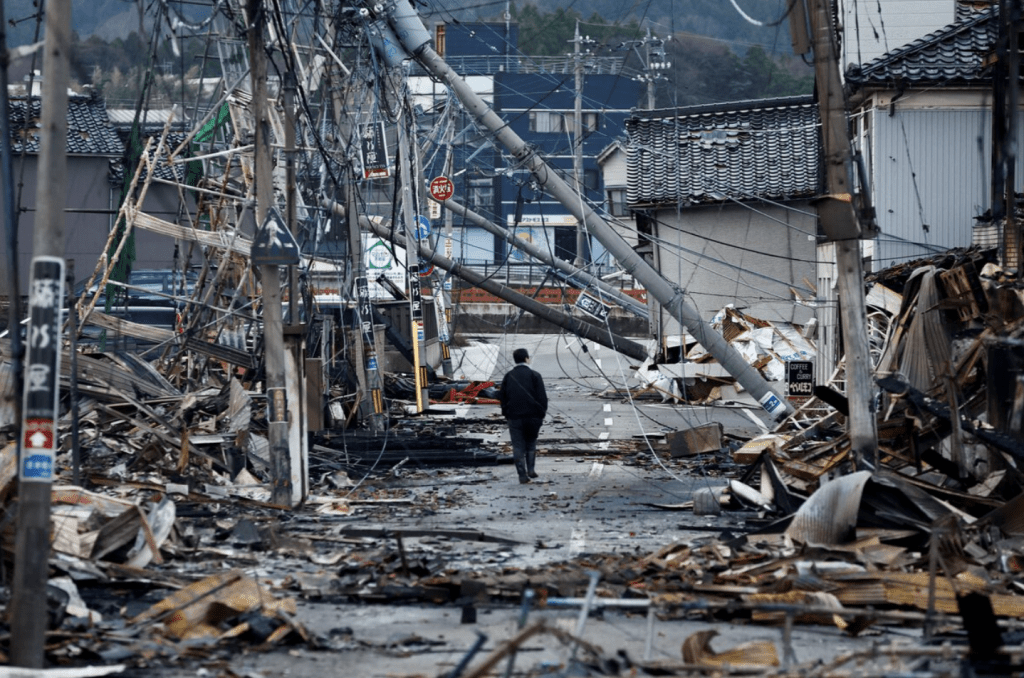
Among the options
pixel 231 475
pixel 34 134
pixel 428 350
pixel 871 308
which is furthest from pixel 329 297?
pixel 231 475

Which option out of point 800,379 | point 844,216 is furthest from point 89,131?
point 844,216

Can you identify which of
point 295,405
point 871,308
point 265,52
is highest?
point 265,52

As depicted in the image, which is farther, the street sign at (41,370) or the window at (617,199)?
the window at (617,199)

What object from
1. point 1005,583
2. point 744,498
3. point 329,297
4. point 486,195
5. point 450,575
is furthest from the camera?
point 486,195

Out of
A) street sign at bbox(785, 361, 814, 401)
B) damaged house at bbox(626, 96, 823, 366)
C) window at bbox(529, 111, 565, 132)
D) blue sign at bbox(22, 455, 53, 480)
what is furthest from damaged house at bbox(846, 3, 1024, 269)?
window at bbox(529, 111, 565, 132)

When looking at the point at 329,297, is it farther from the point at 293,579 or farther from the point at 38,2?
the point at 293,579

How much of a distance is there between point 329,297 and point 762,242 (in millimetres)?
14369

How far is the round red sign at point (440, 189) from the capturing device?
1167 inches

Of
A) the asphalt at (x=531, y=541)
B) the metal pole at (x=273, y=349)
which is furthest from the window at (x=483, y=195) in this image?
the metal pole at (x=273, y=349)

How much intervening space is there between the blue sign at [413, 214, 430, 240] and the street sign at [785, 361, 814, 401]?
29.6 ft

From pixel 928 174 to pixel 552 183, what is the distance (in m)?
11.4

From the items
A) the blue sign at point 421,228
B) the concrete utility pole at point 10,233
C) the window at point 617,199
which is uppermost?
the window at point 617,199

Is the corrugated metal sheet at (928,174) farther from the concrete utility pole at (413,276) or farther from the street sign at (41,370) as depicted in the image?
the street sign at (41,370)

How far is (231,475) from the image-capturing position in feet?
52.0
